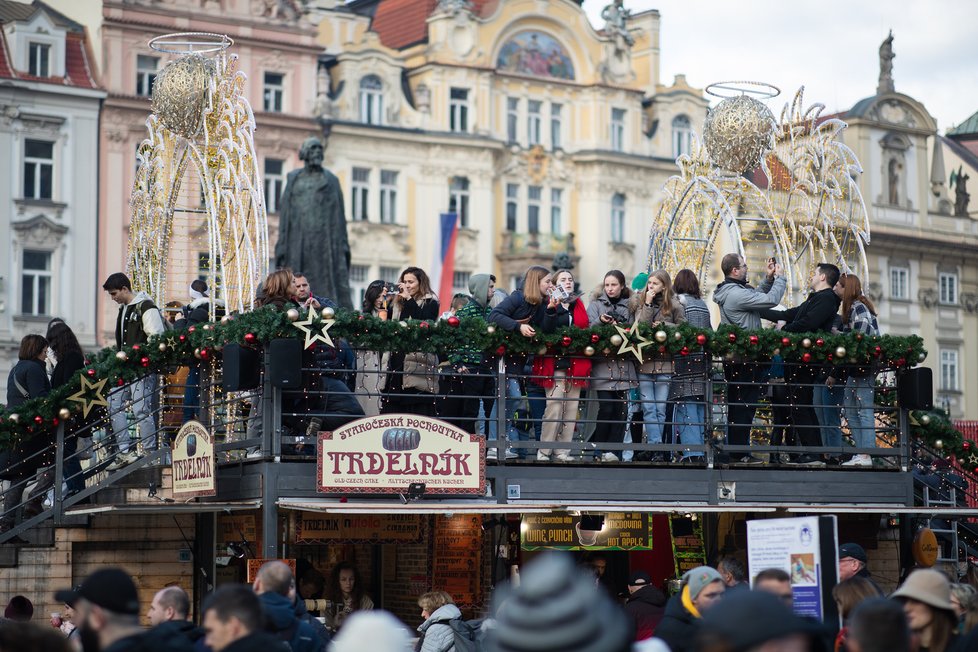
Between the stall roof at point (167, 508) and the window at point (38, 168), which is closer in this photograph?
the stall roof at point (167, 508)

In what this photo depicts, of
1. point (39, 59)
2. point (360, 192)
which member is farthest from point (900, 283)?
point (39, 59)

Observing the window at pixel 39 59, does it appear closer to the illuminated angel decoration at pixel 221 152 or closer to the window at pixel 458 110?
the window at pixel 458 110

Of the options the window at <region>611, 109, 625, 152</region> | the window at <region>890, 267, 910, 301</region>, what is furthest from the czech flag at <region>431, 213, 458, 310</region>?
the window at <region>890, 267, 910, 301</region>

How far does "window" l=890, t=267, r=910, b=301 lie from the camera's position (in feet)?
194

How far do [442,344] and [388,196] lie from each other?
122ft

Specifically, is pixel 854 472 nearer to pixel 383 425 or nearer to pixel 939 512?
pixel 939 512

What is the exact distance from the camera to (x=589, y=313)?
1664 cm

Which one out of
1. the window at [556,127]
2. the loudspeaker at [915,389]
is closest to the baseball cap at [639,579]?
the loudspeaker at [915,389]

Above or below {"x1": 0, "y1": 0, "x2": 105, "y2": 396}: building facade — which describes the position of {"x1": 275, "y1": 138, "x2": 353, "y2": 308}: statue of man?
below

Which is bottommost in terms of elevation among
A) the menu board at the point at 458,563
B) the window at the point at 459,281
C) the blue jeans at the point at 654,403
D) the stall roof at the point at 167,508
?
the menu board at the point at 458,563

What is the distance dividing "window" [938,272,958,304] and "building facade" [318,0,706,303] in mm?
10486

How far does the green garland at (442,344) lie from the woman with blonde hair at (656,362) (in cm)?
17

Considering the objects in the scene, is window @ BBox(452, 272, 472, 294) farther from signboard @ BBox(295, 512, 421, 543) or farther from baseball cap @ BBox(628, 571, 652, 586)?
baseball cap @ BBox(628, 571, 652, 586)

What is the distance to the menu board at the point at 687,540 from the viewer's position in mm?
17219
